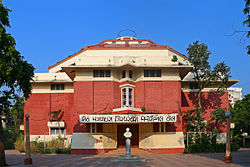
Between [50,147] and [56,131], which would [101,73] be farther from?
[56,131]

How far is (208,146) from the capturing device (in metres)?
25.1

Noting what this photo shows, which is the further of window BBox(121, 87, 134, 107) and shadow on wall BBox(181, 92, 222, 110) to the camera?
shadow on wall BBox(181, 92, 222, 110)

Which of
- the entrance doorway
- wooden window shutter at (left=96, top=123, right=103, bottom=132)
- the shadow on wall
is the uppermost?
the shadow on wall

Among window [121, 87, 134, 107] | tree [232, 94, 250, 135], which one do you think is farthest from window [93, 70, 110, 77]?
tree [232, 94, 250, 135]

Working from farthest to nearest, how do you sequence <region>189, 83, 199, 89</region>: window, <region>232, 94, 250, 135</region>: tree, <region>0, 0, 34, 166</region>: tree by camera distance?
<region>232, 94, 250, 135</region>: tree < <region>189, 83, 199, 89</region>: window < <region>0, 0, 34, 166</region>: tree

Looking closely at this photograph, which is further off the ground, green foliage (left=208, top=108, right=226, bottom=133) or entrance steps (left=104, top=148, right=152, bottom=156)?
green foliage (left=208, top=108, right=226, bottom=133)

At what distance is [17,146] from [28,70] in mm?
15890

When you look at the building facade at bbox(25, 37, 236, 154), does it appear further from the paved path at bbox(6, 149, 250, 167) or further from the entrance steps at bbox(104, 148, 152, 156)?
the paved path at bbox(6, 149, 250, 167)

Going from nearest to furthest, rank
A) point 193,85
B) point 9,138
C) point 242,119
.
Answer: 1. point 193,85
2. point 9,138
3. point 242,119

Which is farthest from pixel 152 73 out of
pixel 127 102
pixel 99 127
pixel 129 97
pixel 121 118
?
pixel 99 127

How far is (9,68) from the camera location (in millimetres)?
14750

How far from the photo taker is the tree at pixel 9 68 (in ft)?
49.4

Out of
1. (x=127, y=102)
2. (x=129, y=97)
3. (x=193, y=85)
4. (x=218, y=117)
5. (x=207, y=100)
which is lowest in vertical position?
(x=218, y=117)

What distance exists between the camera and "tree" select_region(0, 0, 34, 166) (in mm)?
15055
